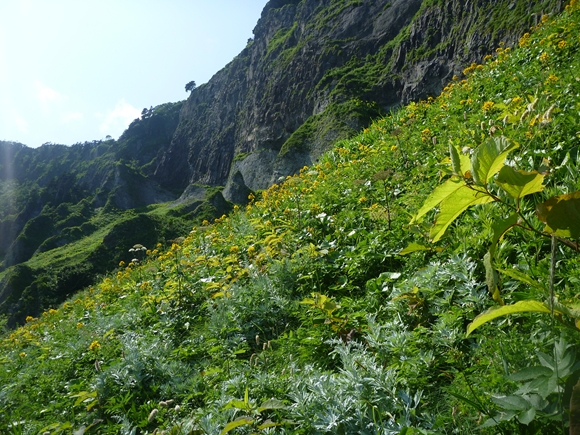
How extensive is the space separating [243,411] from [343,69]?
54.5m

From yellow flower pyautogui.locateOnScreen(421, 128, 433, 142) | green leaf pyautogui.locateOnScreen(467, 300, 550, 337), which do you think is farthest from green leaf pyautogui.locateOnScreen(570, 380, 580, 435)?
yellow flower pyautogui.locateOnScreen(421, 128, 433, 142)

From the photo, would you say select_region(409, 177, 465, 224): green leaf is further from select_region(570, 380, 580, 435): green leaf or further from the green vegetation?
the green vegetation

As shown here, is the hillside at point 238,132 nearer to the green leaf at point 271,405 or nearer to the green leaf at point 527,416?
the green leaf at point 271,405

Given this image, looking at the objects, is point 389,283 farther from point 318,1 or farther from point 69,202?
point 69,202

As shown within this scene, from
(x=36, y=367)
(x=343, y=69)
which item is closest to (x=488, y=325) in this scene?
(x=36, y=367)

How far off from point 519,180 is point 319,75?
59.1 meters

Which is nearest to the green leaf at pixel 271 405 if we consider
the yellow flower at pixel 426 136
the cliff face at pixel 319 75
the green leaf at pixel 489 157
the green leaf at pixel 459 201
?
the green leaf at pixel 459 201

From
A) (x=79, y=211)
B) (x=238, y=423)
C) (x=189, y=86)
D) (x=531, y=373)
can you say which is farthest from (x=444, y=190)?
(x=189, y=86)

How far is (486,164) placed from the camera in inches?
37.7

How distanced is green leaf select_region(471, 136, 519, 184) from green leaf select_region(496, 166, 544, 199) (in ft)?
0.08

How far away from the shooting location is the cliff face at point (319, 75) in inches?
1064

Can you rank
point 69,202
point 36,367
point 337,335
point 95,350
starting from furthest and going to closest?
1. point 69,202
2. point 36,367
3. point 95,350
4. point 337,335

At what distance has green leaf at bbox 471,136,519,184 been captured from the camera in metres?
0.92

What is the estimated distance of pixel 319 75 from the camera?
183 feet
